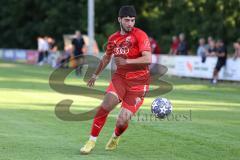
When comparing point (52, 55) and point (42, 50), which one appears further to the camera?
point (42, 50)

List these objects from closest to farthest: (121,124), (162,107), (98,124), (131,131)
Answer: (98,124) < (121,124) < (162,107) < (131,131)

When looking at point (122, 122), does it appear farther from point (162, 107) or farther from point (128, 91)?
point (162, 107)

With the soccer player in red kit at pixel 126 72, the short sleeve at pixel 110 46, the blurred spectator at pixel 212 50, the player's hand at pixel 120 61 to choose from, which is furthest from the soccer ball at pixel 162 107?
the blurred spectator at pixel 212 50

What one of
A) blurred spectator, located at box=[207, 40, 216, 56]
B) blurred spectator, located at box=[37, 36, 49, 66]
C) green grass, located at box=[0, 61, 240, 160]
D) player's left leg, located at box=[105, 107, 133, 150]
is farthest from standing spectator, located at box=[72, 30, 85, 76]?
player's left leg, located at box=[105, 107, 133, 150]

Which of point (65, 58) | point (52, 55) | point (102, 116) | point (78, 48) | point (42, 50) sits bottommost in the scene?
point (52, 55)

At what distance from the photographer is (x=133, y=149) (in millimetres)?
10820

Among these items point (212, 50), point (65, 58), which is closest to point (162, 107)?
point (212, 50)

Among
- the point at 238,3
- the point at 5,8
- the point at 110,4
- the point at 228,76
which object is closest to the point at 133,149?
the point at 228,76

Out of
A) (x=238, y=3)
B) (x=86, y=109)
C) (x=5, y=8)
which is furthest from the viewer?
(x=5, y=8)

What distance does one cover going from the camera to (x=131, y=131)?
1312cm

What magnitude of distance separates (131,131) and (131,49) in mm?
3190

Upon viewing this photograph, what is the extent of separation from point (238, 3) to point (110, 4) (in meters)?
17.9

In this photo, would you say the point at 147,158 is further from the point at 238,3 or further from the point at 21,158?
the point at 238,3

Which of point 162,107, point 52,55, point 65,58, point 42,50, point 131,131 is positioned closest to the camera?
point 162,107
